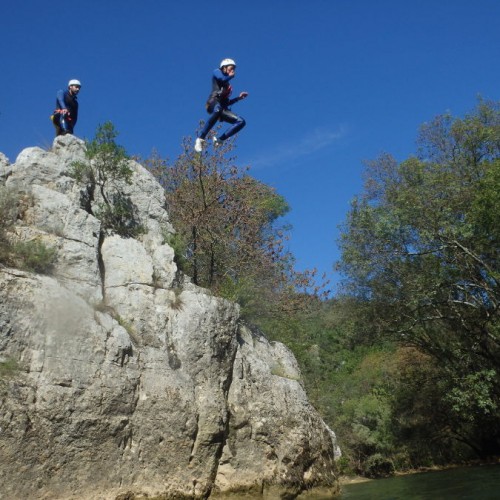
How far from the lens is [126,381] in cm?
1190

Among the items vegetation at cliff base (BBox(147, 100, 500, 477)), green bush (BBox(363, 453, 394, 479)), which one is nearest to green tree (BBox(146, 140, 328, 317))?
vegetation at cliff base (BBox(147, 100, 500, 477))

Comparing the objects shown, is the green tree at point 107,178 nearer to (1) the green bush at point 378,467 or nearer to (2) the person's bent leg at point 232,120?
(2) the person's bent leg at point 232,120

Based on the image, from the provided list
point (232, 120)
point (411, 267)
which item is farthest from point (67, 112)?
point (411, 267)

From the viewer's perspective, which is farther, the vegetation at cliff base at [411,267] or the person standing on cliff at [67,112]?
the vegetation at cliff base at [411,267]

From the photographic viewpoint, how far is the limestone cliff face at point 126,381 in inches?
420

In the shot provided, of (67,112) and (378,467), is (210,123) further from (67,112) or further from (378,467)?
(378,467)

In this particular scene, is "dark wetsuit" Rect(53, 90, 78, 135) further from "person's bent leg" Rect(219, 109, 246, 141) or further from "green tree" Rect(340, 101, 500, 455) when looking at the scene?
"green tree" Rect(340, 101, 500, 455)

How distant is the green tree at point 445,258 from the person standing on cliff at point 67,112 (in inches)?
545

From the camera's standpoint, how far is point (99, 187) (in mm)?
16719

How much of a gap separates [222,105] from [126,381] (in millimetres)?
7593

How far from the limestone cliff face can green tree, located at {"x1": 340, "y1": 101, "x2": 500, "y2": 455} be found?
1137cm

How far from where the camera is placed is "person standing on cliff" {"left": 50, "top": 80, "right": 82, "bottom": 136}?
17531 millimetres

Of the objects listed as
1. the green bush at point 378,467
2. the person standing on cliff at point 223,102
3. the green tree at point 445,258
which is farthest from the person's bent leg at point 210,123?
the green bush at point 378,467

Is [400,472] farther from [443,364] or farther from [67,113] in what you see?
[67,113]
